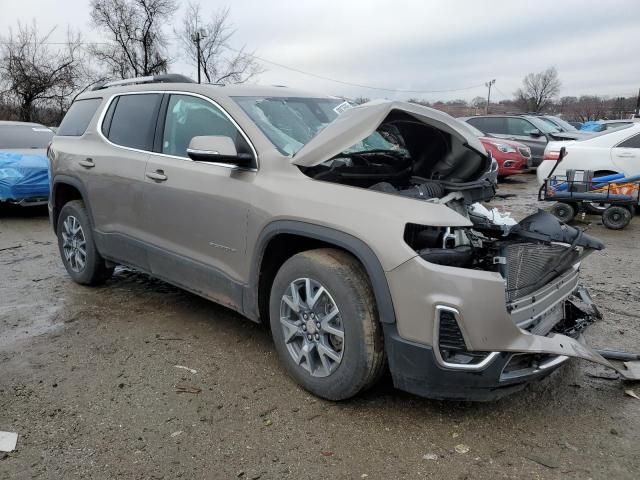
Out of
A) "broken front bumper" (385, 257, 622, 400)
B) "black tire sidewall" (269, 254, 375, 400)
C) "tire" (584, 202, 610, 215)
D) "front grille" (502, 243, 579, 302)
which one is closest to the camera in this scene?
"broken front bumper" (385, 257, 622, 400)

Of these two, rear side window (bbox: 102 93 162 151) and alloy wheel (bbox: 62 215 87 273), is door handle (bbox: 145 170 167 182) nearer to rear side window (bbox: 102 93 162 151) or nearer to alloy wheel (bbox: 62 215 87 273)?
rear side window (bbox: 102 93 162 151)

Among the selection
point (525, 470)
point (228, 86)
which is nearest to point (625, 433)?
point (525, 470)

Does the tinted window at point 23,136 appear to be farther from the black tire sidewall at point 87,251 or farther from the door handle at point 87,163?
the door handle at point 87,163

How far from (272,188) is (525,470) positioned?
200 centimetres

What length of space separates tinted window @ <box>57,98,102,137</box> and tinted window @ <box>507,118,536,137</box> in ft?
41.7

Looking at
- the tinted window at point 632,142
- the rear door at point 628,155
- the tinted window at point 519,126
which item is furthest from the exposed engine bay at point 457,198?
the tinted window at point 519,126

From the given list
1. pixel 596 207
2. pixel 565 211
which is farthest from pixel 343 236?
pixel 596 207

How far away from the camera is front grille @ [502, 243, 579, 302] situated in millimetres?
2932

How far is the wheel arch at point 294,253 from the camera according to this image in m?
2.71

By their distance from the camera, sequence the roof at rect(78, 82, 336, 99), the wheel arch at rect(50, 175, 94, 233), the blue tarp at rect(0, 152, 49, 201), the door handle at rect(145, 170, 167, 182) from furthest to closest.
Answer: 1. the blue tarp at rect(0, 152, 49, 201)
2. the wheel arch at rect(50, 175, 94, 233)
3. the door handle at rect(145, 170, 167, 182)
4. the roof at rect(78, 82, 336, 99)

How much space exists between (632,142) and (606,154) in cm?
43

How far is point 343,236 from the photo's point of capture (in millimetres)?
2861

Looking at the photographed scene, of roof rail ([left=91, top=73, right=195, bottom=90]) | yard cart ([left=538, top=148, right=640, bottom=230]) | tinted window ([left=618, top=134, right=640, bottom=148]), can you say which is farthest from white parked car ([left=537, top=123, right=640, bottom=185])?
roof rail ([left=91, top=73, right=195, bottom=90])

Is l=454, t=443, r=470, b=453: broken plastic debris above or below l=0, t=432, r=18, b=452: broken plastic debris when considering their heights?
above
